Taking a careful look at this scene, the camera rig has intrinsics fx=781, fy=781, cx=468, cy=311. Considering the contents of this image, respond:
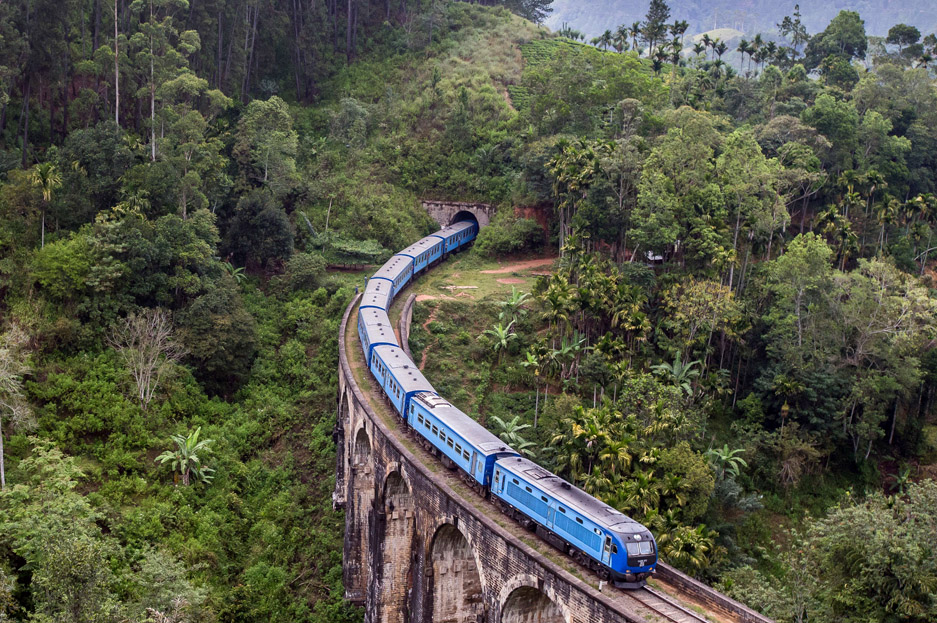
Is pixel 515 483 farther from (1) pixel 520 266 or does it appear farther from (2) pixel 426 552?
(1) pixel 520 266

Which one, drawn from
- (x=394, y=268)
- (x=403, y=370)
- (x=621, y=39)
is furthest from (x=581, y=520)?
(x=621, y=39)

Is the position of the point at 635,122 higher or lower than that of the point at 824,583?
higher

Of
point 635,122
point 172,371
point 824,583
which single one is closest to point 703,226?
point 635,122

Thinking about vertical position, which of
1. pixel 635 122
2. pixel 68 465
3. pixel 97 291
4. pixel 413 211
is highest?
pixel 635 122

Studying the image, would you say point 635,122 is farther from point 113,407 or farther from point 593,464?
point 113,407

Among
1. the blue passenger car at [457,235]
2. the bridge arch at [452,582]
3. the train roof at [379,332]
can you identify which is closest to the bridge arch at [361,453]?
the train roof at [379,332]

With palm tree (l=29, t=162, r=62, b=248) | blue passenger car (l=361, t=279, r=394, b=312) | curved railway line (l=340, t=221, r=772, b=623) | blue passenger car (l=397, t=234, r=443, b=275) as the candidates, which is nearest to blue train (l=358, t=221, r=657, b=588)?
curved railway line (l=340, t=221, r=772, b=623)
